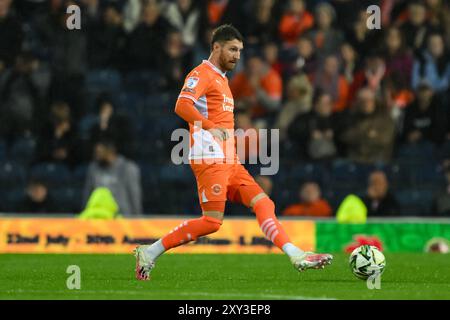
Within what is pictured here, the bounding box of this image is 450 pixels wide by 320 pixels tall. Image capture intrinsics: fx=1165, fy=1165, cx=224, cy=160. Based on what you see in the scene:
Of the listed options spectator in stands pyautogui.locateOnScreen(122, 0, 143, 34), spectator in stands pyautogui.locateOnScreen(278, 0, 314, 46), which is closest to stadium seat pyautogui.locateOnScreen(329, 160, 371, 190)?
spectator in stands pyautogui.locateOnScreen(278, 0, 314, 46)

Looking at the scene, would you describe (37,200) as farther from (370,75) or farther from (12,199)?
(370,75)

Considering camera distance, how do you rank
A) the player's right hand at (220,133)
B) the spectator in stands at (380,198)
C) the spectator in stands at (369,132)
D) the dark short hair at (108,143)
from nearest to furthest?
the player's right hand at (220,133) < the spectator in stands at (380,198) < the dark short hair at (108,143) < the spectator in stands at (369,132)

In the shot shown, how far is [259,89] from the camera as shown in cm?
A: 1798

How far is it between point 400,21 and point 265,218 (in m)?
9.13

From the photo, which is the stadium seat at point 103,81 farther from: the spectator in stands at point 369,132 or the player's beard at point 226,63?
the player's beard at point 226,63

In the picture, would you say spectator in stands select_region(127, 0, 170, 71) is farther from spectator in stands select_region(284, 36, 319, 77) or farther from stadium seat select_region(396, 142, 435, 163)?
stadium seat select_region(396, 142, 435, 163)

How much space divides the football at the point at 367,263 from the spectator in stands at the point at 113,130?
7.68 m

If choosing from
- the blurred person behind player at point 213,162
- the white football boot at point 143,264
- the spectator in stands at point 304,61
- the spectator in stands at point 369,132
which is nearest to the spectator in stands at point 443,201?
the spectator in stands at point 369,132

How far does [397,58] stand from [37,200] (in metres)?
5.93

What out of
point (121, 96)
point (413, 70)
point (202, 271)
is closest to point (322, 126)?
point (413, 70)

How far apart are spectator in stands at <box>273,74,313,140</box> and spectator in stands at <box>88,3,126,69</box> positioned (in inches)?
116

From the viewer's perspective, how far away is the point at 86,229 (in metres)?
15.7

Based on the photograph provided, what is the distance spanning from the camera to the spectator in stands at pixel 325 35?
18359mm

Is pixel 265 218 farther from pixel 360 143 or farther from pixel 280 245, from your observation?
pixel 360 143
